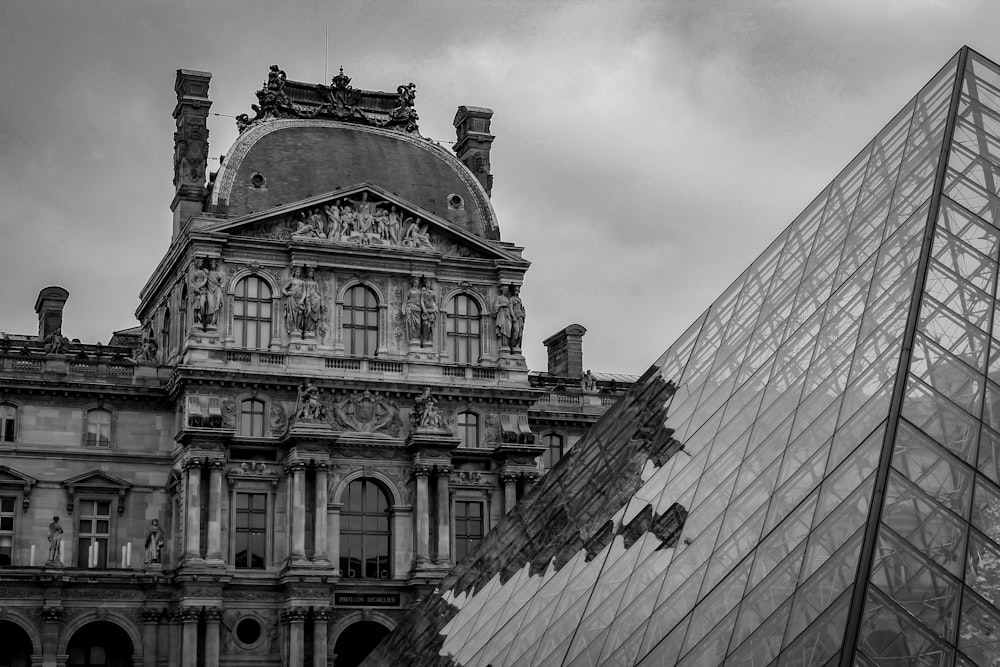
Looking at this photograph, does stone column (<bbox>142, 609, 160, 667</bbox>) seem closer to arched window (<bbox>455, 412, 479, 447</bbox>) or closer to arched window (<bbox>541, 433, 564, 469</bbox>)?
arched window (<bbox>455, 412, 479, 447</bbox>)

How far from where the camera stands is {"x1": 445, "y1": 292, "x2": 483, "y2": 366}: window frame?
5438cm

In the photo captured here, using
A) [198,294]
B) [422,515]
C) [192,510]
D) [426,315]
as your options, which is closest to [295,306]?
[198,294]

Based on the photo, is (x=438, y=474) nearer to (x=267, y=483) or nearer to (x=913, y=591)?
(x=267, y=483)

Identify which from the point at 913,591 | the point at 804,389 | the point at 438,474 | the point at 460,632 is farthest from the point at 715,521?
the point at 438,474

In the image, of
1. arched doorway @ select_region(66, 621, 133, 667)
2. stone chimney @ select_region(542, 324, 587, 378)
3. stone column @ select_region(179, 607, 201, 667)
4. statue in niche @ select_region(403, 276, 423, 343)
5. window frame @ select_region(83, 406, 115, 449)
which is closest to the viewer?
stone column @ select_region(179, 607, 201, 667)

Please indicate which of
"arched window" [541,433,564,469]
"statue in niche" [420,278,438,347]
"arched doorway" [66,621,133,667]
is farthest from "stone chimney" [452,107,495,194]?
"arched doorway" [66,621,133,667]

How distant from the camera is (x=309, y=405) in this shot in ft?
Result: 167

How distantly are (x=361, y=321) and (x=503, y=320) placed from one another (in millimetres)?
4644

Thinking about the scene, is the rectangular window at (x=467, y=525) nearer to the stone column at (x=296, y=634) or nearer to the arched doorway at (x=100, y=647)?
the stone column at (x=296, y=634)

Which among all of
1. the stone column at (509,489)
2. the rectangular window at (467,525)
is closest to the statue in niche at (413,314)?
the stone column at (509,489)

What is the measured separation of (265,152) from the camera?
54.4 meters

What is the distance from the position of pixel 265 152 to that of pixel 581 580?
27278 millimetres

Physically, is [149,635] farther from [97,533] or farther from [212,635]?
[97,533]

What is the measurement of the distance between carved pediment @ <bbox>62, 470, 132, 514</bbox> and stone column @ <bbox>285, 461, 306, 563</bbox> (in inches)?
208
